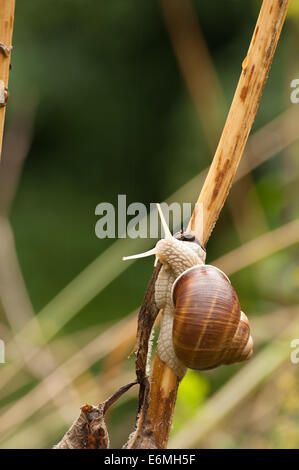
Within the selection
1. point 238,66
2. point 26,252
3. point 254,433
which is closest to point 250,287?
point 254,433

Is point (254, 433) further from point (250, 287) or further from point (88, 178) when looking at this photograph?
point (88, 178)

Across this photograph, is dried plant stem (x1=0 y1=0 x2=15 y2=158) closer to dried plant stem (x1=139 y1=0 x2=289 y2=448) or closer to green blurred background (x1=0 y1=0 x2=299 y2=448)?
dried plant stem (x1=139 y1=0 x2=289 y2=448)

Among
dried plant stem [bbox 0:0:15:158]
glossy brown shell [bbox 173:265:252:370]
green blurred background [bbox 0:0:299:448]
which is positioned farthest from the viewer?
green blurred background [bbox 0:0:299:448]

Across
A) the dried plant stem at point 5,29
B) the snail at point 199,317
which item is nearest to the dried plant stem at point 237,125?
the snail at point 199,317

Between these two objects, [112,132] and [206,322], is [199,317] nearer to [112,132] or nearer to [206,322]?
[206,322]

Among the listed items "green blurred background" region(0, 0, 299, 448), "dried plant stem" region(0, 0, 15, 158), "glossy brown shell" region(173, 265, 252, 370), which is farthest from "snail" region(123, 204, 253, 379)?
"green blurred background" region(0, 0, 299, 448)

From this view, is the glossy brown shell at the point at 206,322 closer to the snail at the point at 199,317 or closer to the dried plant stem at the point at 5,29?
the snail at the point at 199,317
